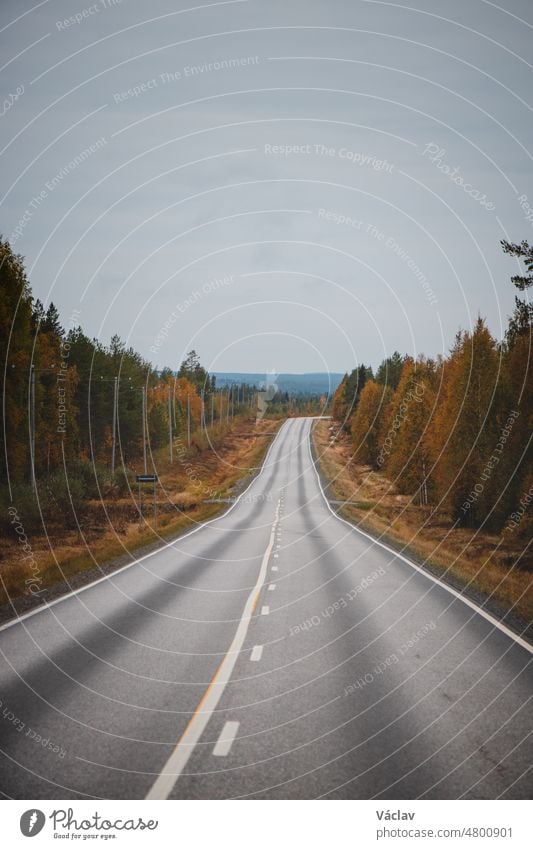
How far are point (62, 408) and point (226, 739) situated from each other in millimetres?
58493

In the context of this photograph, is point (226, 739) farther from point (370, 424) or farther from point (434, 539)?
point (370, 424)

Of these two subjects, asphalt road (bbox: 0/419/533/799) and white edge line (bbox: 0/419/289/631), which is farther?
white edge line (bbox: 0/419/289/631)

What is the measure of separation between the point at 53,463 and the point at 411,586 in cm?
6142

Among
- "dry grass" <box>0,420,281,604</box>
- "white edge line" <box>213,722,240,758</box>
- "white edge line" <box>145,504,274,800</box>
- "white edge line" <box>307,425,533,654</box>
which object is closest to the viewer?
"white edge line" <box>145,504,274,800</box>

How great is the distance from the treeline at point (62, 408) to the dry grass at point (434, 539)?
20.0 metres

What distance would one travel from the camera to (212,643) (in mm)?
10867

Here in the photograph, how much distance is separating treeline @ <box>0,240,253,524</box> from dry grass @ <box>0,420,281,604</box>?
4298 millimetres

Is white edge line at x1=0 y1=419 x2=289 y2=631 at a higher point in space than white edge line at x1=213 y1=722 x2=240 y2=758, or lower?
lower

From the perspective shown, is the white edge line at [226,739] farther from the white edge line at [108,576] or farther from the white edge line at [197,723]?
the white edge line at [108,576]

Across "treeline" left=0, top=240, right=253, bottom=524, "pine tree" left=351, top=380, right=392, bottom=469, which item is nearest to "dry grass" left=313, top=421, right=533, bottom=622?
"pine tree" left=351, top=380, right=392, bottom=469

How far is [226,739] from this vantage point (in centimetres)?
684

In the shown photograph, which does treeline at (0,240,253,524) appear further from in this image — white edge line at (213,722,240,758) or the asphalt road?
white edge line at (213,722,240,758)

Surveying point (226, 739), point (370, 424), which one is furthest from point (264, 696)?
point (370, 424)

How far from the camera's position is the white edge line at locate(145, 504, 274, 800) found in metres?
5.81
